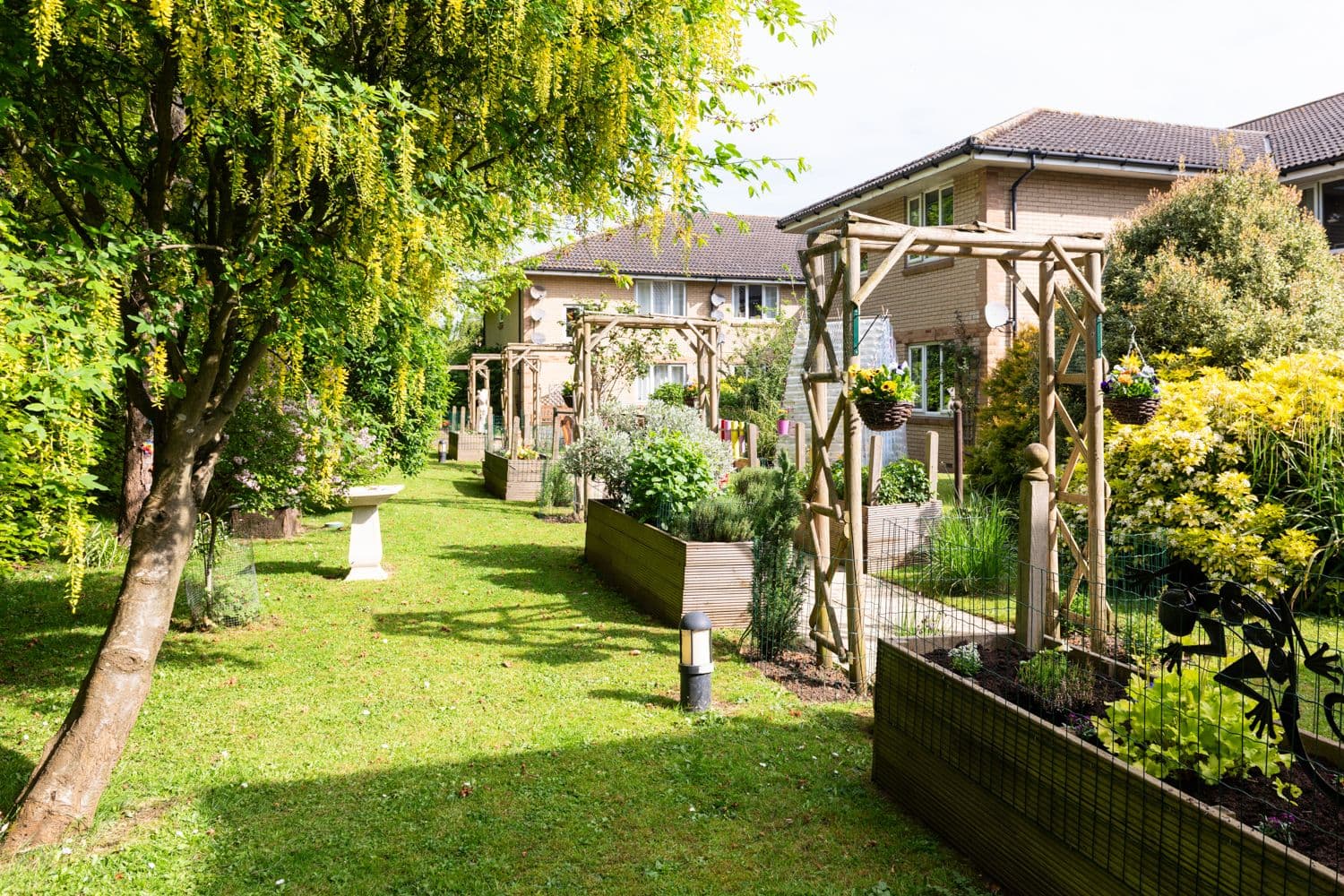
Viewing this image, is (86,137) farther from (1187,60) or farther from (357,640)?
(1187,60)

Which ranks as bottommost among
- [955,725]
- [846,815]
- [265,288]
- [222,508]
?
[846,815]

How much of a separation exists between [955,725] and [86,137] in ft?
17.7

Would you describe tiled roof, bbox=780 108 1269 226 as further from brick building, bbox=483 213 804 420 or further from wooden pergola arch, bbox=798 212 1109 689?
brick building, bbox=483 213 804 420

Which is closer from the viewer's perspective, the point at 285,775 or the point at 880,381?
the point at 285,775

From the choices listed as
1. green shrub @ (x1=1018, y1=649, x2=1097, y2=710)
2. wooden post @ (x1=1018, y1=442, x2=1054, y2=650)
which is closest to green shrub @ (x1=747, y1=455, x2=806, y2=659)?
wooden post @ (x1=1018, y1=442, x2=1054, y2=650)

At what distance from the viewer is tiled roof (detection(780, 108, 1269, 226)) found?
16031mm

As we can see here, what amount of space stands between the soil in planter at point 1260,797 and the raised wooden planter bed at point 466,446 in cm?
2355

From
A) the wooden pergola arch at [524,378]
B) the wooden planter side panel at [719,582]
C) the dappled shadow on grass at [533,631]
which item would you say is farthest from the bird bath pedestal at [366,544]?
the wooden pergola arch at [524,378]

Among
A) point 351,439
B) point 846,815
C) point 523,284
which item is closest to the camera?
point 846,815

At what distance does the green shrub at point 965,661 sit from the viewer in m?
4.40

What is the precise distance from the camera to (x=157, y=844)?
3998mm

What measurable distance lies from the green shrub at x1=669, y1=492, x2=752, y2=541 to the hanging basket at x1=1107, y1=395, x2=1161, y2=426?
3.08m

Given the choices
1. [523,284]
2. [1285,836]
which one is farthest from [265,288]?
[523,284]

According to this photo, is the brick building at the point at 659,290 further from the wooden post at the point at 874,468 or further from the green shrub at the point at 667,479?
the green shrub at the point at 667,479
